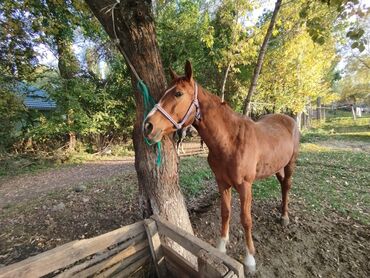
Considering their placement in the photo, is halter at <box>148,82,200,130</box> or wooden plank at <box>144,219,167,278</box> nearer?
halter at <box>148,82,200,130</box>

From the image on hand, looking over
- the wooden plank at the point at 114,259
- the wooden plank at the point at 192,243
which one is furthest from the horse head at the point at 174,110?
the wooden plank at the point at 114,259

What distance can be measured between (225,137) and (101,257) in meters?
1.56

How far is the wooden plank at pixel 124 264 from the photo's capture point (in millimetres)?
1980

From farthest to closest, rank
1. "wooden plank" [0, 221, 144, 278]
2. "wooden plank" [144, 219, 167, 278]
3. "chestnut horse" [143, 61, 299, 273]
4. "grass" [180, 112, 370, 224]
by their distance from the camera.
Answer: "grass" [180, 112, 370, 224] → "wooden plank" [144, 219, 167, 278] → "chestnut horse" [143, 61, 299, 273] → "wooden plank" [0, 221, 144, 278]

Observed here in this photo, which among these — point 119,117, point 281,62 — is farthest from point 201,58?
point 119,117

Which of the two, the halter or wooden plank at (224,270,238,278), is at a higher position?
the halter

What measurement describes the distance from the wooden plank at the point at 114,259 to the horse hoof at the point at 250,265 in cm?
111

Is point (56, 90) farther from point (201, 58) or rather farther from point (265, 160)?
point (265, 160)

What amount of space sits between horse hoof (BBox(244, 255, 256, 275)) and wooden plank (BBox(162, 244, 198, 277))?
80cm

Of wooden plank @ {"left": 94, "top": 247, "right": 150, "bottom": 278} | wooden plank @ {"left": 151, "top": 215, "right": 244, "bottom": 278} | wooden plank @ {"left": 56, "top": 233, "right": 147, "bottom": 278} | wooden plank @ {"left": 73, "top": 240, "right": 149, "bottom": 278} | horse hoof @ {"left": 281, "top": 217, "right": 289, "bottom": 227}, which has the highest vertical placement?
wooden plank @ {"left": 151, "top": 215, "right": 244, "bottom": 278}

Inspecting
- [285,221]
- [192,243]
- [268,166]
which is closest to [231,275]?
[192,243]

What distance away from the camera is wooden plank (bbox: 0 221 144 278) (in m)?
1.47

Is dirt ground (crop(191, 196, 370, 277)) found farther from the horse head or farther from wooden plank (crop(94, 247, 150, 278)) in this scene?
the horse head

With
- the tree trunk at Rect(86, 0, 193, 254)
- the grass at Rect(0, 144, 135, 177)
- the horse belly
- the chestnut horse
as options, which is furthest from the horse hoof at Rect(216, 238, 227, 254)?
the grass at Rect(0, 144, 135, 177)
